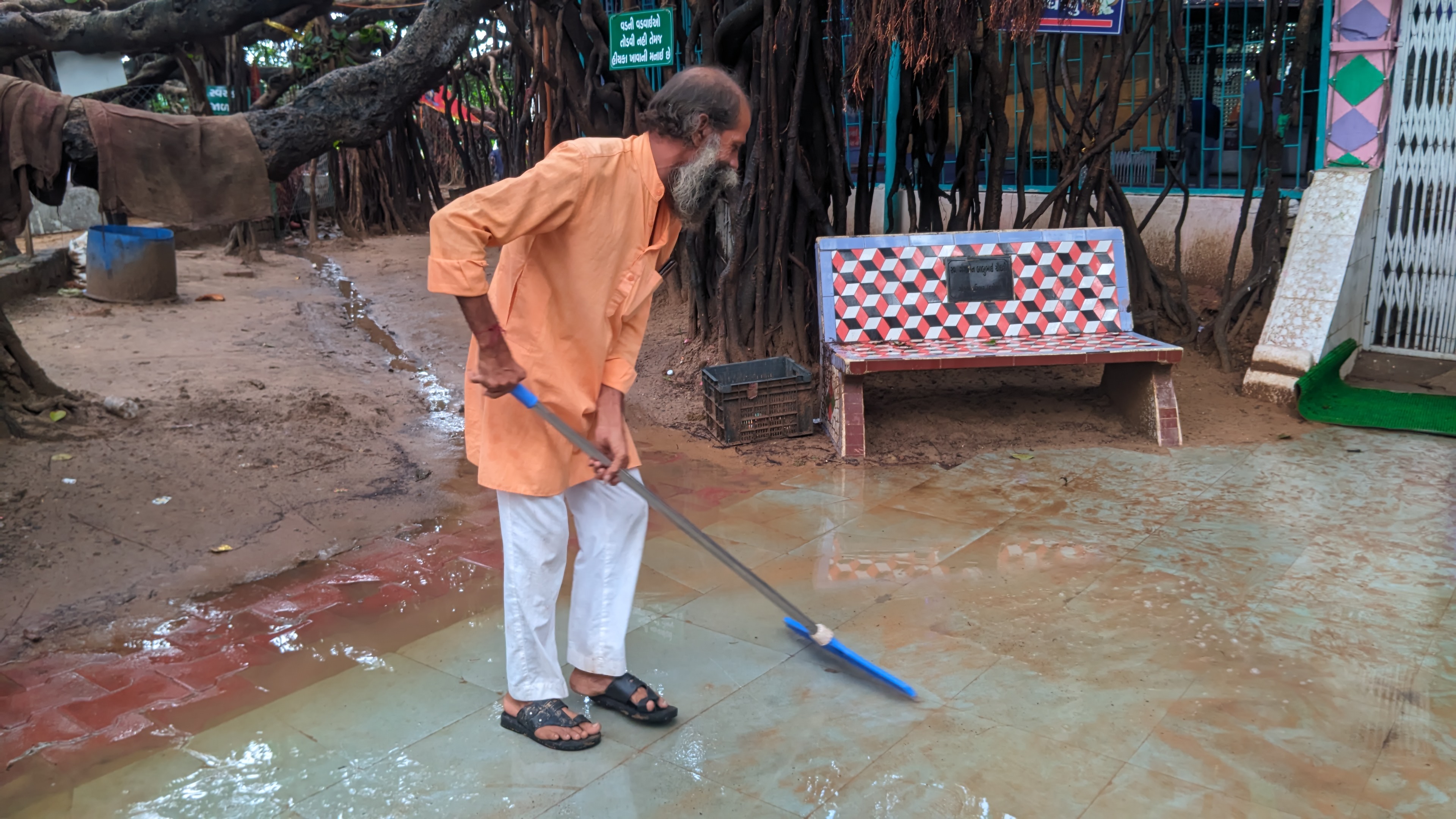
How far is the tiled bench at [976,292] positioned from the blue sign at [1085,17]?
1.25 metres

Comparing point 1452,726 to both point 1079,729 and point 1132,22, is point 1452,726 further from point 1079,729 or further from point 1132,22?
point 1132,22

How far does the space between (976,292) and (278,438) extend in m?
3.84

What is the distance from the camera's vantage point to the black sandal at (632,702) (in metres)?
2.97

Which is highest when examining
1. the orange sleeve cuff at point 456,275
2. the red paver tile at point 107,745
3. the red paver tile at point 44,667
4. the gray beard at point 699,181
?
the gray beard at point 699,181

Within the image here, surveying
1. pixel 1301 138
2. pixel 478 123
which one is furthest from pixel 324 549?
pixel 478 123

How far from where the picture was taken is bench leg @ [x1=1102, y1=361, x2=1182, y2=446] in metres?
5.43

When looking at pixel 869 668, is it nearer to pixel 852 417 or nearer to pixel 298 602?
pixel 298 602

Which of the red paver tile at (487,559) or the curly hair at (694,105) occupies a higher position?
the curly hair at (694,105)

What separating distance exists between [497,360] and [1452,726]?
266 cm

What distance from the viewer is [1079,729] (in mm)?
2873

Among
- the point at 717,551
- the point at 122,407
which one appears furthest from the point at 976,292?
the point at 122,407

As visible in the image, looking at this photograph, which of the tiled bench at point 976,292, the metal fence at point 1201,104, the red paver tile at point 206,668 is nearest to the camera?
the red paver tile at point 206,668

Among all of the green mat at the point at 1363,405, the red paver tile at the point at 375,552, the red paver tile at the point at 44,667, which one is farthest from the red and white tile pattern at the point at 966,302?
the red paver tile at the point at 44,667

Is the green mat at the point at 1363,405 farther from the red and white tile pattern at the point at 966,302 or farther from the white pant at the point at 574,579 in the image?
the white pant at the point at 574,579
